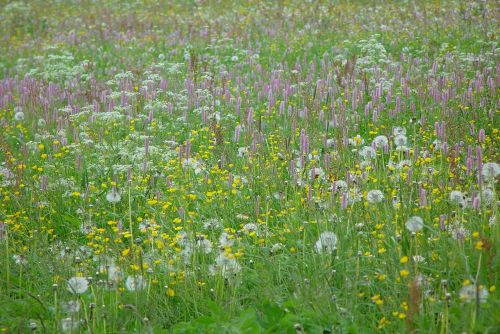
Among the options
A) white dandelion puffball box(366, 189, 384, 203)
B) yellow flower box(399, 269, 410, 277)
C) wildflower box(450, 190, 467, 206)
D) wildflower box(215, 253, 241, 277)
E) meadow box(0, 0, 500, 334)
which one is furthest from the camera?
white dandelion puffball box(366, 189, 384, 203)

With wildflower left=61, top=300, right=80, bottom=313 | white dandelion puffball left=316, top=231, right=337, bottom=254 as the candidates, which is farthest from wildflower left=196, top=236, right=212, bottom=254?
wildflower left=61, top=300, right=80, bottom=313

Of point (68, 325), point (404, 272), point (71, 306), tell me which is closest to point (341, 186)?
point (404, 272)

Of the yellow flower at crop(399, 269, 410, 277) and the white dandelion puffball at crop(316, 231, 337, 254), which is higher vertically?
the yellow flower at crop(399, 269, 410, 277)

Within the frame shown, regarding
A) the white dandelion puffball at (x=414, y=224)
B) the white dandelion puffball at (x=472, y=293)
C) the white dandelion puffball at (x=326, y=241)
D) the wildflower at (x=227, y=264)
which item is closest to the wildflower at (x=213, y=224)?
the wildflower at (x=227, y=264)

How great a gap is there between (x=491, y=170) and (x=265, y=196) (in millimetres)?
1849

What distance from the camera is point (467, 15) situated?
11609 mm

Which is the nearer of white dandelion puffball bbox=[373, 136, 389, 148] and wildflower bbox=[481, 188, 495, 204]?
wildflower bbox=[481, 188, 495, 204]

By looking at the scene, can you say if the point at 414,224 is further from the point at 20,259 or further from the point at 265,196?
the point at 20,259

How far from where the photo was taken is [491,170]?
169 inches

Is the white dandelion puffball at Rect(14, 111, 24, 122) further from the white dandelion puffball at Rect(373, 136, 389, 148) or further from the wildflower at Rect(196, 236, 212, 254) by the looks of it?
the white dandelion puffball at Rect(373, 136, 389, 148)

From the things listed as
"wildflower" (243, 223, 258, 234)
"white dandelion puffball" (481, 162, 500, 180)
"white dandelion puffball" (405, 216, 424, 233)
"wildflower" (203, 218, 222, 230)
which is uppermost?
"white dandelion puffball" (481, 162, 500, 180)

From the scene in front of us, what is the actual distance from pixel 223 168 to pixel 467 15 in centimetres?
743

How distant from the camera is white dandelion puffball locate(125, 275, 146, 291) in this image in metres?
3.81

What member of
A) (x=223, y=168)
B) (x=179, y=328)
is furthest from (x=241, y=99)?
(x=179, y=328)
